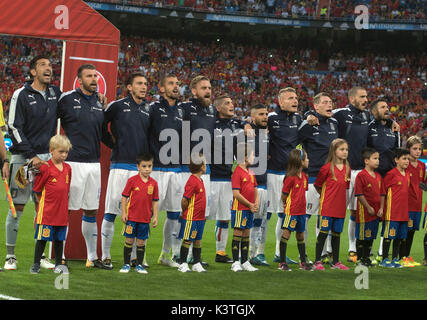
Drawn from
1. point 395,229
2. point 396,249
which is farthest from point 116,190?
point 396,249

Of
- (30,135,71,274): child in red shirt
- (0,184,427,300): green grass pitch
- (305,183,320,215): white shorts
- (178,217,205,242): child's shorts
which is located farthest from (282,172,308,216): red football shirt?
(30,135,71,274): child in red shirt

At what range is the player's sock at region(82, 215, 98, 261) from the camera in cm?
827

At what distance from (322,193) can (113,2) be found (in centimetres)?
2887

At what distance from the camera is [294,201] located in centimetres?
851

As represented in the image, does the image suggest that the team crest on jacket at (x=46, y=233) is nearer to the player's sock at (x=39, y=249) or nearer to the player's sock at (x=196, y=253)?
the player's sock at (x=39, y=249)

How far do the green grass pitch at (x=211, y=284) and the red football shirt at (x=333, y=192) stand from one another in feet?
2.44

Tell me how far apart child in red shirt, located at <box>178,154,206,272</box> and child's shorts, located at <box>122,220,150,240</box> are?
0.50 meters

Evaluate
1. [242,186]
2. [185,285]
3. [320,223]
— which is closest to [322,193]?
[320,223]

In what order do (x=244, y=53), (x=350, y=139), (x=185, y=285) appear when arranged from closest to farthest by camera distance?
(x=185, y=285), (x=350, y=139), (x=244, y=53)

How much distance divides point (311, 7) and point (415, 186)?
31657 mm

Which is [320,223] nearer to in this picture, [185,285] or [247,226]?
[247,226]

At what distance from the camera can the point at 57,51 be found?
3562 centimetres

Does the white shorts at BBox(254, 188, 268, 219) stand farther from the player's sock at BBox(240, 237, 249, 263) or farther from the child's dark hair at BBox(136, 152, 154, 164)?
the child's dark hair at BBox(136, 152, 154, 164)

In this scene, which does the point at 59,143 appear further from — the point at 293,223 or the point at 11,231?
the point at 293,223
